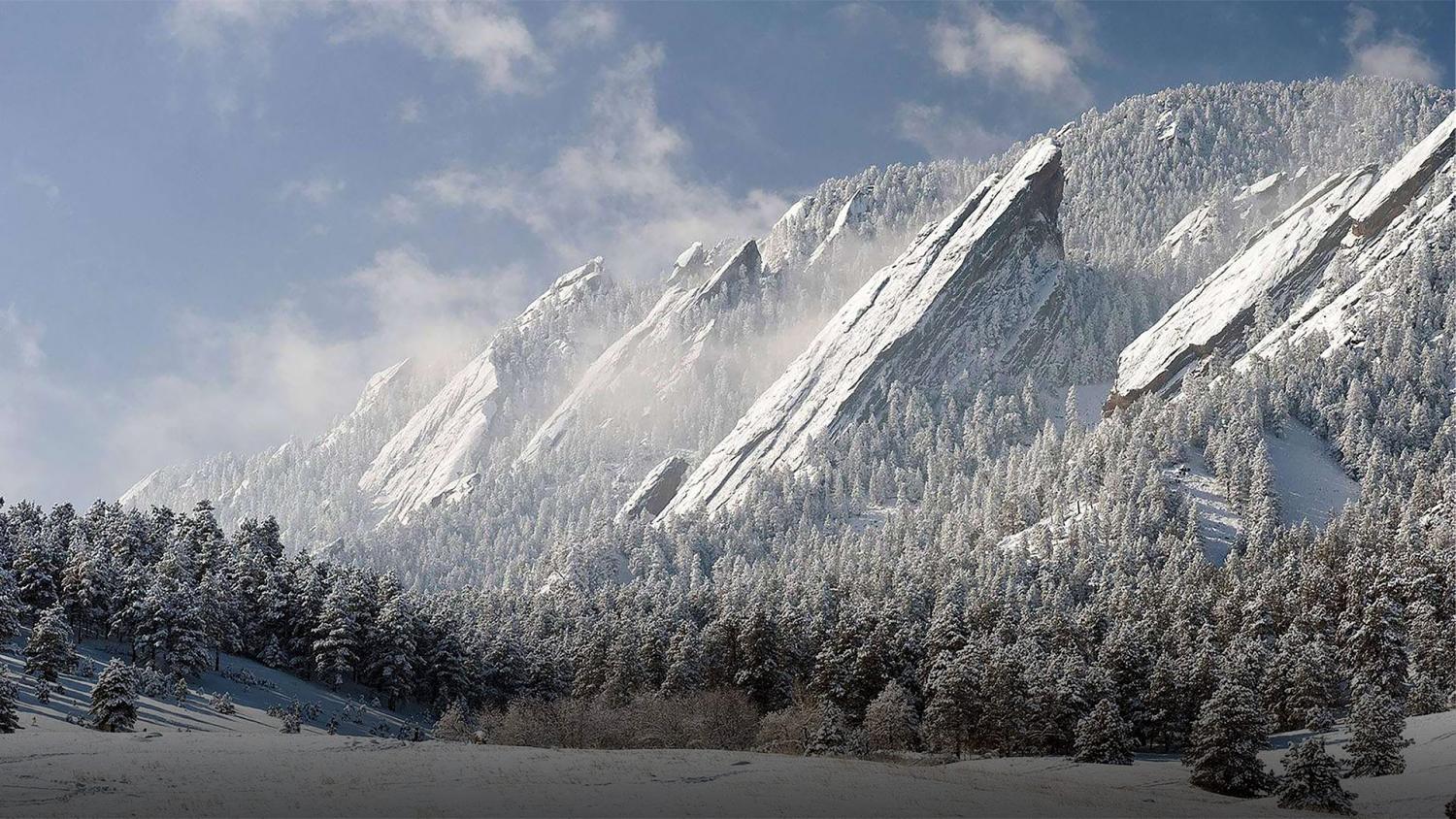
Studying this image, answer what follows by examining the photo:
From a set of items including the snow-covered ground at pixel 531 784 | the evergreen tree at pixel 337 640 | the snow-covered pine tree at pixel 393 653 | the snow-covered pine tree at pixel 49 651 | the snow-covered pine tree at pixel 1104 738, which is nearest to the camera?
the snow-covered ground at pixel 531 784

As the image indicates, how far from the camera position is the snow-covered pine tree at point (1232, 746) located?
192 feet

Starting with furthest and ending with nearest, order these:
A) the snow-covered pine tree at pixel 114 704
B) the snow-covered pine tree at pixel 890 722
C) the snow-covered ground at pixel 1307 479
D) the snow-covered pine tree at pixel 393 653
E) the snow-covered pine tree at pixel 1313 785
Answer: the snow-covered ground at pixel 1307 479 < the snow-covered pine tree at pixel 393 653 < the snow-covered pine tree at pixel 890 722 < the snow-covered pine tree at pixel 114 704 < the snow-covered pine tree at pixel 1313 785

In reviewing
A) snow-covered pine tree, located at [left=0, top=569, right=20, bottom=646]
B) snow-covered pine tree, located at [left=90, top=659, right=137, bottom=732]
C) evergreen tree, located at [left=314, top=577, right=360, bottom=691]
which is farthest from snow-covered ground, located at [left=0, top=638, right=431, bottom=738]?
evergreen tree, located at [left=314, top=577, right=360, bottom=691]

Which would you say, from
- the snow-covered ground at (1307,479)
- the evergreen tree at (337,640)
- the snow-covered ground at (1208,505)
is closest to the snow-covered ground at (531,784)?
the evergreen tree at (337,640)

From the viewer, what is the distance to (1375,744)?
5981cm

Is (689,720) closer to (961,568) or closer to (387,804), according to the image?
(387,804)

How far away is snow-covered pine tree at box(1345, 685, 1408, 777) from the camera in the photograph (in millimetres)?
59562

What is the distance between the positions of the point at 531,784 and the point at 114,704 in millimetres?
30643

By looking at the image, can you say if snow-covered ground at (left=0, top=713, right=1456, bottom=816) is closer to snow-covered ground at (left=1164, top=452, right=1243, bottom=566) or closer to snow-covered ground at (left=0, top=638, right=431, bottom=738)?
snow-covered ground at (left=0, top=638, right=431, bottom=738)

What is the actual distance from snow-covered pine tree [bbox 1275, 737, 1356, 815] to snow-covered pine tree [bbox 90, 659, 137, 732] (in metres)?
62.3

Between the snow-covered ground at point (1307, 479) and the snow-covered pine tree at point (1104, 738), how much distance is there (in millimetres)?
105492

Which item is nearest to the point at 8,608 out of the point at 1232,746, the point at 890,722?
the point at 890,722

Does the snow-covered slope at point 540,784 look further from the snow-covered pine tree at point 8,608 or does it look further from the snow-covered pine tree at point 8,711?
the snow-covered pine tree at point 8,608

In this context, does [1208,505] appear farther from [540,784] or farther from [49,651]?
[49,651]
